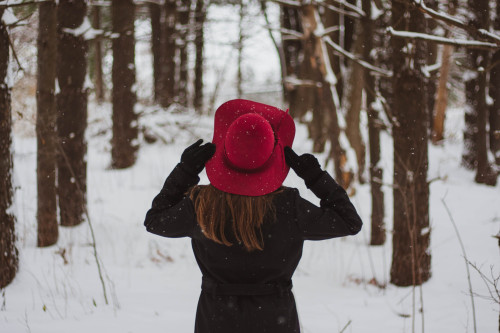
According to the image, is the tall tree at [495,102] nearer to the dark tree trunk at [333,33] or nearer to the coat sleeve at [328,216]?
the dark tree trunk at [333,33]

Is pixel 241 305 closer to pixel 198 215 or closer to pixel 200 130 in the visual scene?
pixel 198 215

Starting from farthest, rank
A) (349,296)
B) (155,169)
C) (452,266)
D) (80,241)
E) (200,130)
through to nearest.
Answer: (200,130), (155,169), (80,241), (452,266), (349,296)

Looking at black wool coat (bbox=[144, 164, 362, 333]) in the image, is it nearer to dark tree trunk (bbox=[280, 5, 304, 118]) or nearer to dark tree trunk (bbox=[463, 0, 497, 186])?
dark tree trunk (bbox=[463, 0, 497, 186])

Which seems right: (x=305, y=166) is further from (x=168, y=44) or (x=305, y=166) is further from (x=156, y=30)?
(x=156, y=30)

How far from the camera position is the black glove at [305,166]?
1.86m

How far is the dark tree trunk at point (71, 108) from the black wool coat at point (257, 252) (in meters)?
4.73

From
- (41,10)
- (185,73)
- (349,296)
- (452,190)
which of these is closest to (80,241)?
(41,10)

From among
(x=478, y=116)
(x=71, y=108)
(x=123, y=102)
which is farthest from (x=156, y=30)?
(x=478, y=116)

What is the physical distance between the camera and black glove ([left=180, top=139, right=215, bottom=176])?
1.84m

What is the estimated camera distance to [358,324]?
3959 mm

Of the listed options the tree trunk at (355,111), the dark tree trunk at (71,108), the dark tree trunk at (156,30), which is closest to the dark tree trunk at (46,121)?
the dark tree trunk at (71,108)

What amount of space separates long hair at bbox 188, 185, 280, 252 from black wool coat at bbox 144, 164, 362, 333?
1.7 inches

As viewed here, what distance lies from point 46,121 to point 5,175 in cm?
144

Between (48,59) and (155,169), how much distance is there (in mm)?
4703
